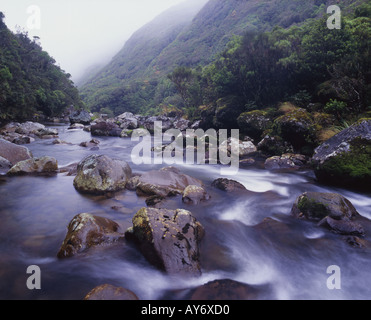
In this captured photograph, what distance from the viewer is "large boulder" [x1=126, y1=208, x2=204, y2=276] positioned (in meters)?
3.67

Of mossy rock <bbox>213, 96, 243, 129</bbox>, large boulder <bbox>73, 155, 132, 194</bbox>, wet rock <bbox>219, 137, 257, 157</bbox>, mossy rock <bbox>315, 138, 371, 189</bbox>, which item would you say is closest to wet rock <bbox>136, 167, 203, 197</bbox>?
large boulder <bbox>73, 155, 132, 194</bbox>

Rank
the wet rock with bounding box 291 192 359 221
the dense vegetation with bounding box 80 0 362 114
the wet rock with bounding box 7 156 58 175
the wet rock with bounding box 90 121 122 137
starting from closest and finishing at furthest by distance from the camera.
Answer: the wet rock with bounding box 291 192 359 221
the wet rock with bounding box 7 156 58 175
the wet rock with bounding box 90 121 122 137
the dense vegetation with bounding box 80 0 362 114

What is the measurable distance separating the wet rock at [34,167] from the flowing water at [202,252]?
1225 mm

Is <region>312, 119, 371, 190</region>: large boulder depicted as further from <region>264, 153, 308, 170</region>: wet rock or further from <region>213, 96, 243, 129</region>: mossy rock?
<region>213, 96, 243, 129</region>: mossy rock

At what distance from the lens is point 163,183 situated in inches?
276

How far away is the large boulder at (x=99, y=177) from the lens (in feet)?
22.3

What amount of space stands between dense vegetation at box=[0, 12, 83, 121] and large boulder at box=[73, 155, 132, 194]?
2330 centimetres

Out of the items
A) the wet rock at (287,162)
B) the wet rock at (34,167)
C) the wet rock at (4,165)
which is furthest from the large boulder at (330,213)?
the wet rock at (4,165)

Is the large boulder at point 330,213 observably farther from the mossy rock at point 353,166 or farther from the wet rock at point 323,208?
the mossy rock at point 353,166

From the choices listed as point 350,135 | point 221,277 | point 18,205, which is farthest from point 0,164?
point 350,135

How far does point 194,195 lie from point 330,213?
3.33m

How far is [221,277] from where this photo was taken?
3.69 metres

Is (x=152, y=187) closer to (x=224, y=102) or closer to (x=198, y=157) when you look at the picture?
(x=198, y=157)

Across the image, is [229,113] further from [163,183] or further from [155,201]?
[155,201]
